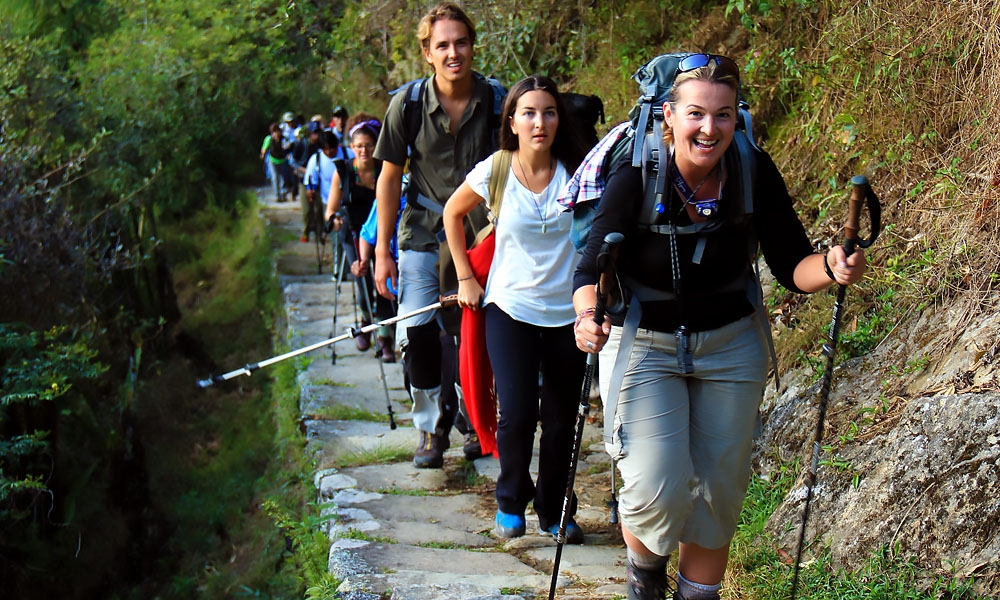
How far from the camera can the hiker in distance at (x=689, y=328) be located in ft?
9.57

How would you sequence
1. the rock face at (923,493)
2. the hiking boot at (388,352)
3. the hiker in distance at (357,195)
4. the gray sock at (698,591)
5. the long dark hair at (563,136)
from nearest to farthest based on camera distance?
the gray sock at (698,591)
the rock face at (923,493)
the long dark hair at (563,136)
the hiker in distance at (357,195)
the hiking boot at (388,352)

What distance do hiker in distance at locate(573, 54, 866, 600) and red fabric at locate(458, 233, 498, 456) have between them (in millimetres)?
1515

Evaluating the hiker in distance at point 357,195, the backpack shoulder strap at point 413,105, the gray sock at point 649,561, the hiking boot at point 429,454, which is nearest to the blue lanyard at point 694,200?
the gray sock at point 649,561

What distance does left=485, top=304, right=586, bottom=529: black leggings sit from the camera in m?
4.14

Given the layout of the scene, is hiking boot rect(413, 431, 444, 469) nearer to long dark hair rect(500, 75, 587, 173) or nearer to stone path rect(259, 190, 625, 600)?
stone path rect(259, 190, 625, 600)

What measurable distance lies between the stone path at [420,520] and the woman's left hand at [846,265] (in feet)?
5.41

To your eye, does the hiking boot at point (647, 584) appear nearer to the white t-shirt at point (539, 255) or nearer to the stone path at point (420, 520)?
the stone path at point (420, 520)

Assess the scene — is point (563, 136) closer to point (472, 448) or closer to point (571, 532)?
point (571, 532)

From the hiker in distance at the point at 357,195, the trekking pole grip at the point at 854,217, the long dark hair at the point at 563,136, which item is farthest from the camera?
the hiker in distance at the point at 357,195

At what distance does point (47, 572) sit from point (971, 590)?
8878 mm

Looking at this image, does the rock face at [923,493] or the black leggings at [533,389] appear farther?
the black leggings at [533,389]

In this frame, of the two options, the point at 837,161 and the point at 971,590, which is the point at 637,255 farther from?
the point at 837,161

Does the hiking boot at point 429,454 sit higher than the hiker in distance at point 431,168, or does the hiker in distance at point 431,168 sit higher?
the hiker in distance at point 431,168

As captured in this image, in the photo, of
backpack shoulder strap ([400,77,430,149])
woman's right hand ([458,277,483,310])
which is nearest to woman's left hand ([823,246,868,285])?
woman's right hand ([458,277,483,310])
